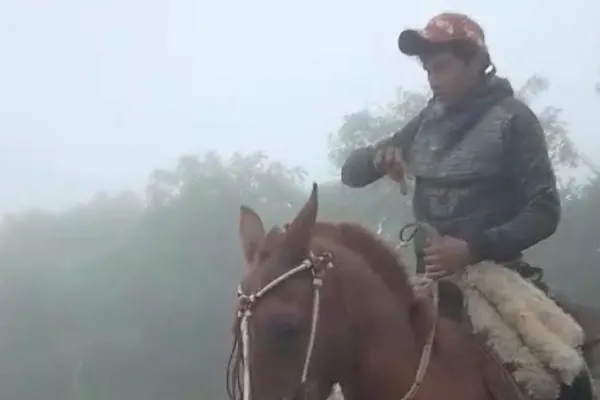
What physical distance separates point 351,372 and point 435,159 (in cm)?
76

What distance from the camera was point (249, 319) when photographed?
1.72 m

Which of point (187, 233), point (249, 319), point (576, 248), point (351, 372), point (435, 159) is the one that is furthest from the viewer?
point (576, 248)

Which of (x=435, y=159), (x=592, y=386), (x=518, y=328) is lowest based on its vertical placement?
(x=592, y=386)

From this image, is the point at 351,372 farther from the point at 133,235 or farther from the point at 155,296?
the point at 133,235

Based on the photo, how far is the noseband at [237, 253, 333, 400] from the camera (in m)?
1.70

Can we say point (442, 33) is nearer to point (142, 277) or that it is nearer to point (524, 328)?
point (524, 328)

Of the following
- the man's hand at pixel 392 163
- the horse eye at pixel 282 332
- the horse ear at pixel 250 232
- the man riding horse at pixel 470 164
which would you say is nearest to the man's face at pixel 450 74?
the man riding horse at pixel 470 164

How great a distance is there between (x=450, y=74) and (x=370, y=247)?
0.64 m

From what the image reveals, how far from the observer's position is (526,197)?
2.28 meters

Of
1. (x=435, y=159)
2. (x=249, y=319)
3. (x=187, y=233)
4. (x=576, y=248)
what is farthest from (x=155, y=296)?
(x=249, y=319)

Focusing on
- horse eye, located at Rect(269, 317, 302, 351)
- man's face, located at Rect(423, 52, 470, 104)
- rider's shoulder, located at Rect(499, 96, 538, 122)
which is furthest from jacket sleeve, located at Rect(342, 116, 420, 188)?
horse eye, located at Rect(269, 317, 302, 351)

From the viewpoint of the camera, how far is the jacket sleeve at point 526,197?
7.15 feet

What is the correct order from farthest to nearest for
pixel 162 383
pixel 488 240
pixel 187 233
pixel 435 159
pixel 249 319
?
1. pixel 187 233
2. pixel 162 383
3. pixel 435 159
4. pixel 488 240
5. pixel 249 319

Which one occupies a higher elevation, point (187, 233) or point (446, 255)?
point (187, 233)
